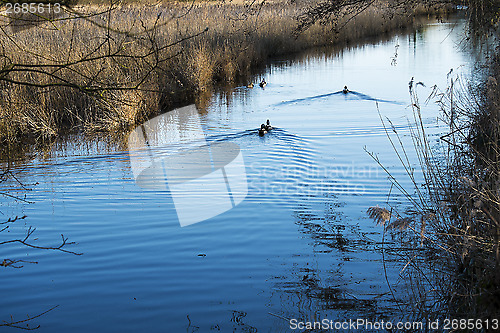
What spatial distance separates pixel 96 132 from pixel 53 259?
6.32 metres

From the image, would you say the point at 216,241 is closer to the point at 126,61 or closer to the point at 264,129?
the point at 264,129

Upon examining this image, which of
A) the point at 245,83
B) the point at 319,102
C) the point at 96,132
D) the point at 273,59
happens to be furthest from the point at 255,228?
the point at 273,59

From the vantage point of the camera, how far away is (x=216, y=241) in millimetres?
5840

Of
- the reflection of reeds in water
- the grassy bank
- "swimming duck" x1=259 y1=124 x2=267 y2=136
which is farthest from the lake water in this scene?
the grassy bank

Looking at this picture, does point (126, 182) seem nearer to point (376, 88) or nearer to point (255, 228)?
point (255, 228)

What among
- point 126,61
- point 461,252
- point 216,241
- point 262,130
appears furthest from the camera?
point 126,61

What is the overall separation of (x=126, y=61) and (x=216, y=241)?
7824 mm

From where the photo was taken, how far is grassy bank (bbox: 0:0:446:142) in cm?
938

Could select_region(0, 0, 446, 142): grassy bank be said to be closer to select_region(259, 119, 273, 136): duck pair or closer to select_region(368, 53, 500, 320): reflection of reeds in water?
select_region(259, 119, 273, 136): duck pair

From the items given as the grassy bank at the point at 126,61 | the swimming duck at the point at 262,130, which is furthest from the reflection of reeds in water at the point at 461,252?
the swimming duck at the point at 262,130

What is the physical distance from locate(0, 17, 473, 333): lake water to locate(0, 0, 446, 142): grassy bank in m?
0.94

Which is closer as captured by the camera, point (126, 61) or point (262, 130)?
point (262, 130)

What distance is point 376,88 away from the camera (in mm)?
14992

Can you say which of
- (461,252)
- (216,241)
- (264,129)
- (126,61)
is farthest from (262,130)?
(461,252)
